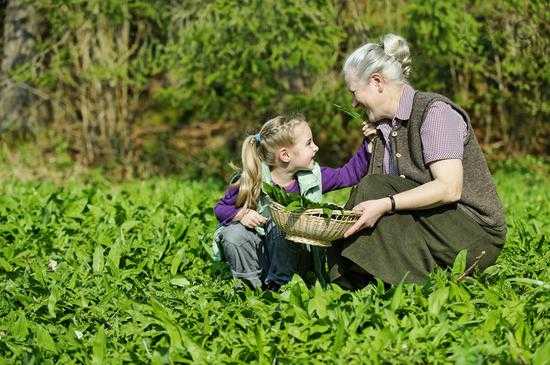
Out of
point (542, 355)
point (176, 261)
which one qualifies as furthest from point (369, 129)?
point (542, 355)

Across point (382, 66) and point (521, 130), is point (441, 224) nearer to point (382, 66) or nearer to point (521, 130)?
point (382, 66)

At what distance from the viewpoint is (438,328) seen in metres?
4.02

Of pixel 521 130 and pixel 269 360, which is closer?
pixel 269 360

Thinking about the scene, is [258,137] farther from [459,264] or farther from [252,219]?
[459,264]

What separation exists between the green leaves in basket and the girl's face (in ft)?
1.77

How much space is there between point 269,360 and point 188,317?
65 centimetres

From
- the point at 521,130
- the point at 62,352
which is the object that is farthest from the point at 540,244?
the point at 521,130

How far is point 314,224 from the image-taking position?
15.4 ft

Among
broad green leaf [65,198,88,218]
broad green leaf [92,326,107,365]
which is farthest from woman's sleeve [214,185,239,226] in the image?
broad green leaf [65,198,88,218]

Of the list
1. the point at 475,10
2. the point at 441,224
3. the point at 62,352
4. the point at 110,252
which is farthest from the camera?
the point at 475,10

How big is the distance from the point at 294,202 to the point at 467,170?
894 millimetres

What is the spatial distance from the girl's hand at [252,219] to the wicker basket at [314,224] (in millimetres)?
522

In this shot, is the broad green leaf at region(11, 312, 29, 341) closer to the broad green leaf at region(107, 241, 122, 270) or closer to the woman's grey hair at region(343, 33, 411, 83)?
the broad green leaf at region(107, 241, 122, 270)

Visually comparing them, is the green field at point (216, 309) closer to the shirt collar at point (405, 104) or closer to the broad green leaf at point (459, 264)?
the broad green leaf at point (459, 264)
